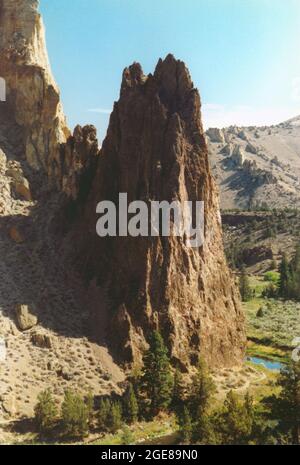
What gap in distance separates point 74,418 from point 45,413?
2356 mm

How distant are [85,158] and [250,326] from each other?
41535 mm

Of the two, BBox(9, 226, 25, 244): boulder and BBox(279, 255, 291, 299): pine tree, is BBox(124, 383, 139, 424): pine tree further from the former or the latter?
BBox(279, 255, 291, 299): pine tree

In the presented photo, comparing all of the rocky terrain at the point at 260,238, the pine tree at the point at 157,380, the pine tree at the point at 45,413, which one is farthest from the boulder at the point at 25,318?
the rocky terrain at the point at 260,238

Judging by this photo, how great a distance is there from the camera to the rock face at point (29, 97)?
58.1m

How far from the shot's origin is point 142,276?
45.8 m

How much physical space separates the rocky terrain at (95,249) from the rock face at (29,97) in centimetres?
15

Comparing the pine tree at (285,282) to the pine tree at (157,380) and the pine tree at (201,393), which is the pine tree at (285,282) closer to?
the pine tree at (201,393)

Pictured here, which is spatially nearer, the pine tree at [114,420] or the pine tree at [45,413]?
the pine tree at [45,413]

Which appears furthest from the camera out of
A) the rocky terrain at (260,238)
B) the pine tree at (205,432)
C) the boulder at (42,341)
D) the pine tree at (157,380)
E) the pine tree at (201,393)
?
the rocky terrain at (260,238)

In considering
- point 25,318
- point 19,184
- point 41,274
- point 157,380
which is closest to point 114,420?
point 157,380

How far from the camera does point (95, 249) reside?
166 ft

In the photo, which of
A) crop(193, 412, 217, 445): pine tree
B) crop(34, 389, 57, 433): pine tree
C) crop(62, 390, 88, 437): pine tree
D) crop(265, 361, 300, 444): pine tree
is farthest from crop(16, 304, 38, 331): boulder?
crop(265, 361, 300, 444): pine tree
